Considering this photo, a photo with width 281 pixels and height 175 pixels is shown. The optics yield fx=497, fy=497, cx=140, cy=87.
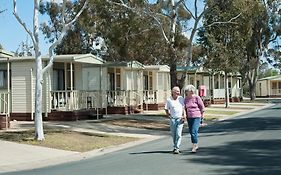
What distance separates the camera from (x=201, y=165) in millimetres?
11156

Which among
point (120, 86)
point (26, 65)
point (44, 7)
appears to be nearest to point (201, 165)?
point (26, 65)

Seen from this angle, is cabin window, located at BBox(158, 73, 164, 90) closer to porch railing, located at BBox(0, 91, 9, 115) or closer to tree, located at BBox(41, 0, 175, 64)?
tree, located at BBox(41, 0, 175, 64)

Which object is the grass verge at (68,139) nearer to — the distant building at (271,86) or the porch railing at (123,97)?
the porch railing at (123,97)

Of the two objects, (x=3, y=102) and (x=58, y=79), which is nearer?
(x=3, y=102)

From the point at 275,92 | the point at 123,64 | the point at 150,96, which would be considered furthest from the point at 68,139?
the point at 275,92

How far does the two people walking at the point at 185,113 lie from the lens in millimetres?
13336

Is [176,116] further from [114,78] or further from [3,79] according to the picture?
[114,78]

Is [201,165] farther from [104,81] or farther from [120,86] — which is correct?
[120,86]

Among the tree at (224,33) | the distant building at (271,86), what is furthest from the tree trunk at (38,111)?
the distant building at (271,86)

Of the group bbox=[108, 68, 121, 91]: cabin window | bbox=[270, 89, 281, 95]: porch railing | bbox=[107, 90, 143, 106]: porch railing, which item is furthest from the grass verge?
bbox=[270, 89, 281, 95]: porch railing

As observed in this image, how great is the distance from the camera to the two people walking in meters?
13.3

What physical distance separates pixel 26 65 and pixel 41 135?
919cm

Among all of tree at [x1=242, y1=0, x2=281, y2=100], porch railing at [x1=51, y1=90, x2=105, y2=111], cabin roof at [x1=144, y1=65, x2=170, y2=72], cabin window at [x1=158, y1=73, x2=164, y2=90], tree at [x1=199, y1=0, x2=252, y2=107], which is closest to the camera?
porch railing at [x1=51, y1=90, x2=105, y2=111]

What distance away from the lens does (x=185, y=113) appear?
13.5m
